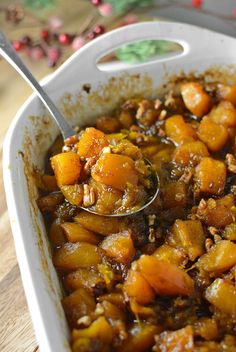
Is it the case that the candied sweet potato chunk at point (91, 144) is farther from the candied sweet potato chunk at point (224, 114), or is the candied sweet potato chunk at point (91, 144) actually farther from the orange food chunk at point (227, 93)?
the orange food chunk at point (227, 93)

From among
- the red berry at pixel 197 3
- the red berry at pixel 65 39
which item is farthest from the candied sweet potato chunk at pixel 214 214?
the red berry at pixel 197 3

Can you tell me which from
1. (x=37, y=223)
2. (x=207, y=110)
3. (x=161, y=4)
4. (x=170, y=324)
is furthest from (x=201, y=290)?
(x=161, y=4)

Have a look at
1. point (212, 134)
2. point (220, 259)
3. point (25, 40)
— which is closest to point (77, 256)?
point (220, 259)

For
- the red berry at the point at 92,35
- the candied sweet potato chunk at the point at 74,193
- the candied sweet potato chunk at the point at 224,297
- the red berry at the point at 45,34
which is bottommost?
the candied sweet potato chunk at the point at 224,297

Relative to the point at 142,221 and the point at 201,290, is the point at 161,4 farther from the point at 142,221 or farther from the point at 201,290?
the point at 201,290

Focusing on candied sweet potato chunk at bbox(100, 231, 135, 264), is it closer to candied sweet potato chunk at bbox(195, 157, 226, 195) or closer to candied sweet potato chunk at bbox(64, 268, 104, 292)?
candied sweet potato chunk at bbox(64, 268, 104, 292)

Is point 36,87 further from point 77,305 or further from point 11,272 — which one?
point 77,305

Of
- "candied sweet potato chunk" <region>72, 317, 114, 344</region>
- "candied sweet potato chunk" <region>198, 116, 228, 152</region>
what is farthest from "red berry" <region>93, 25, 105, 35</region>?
"candied sweet potato chunk" <region>72, 317, 114, 344</region>
